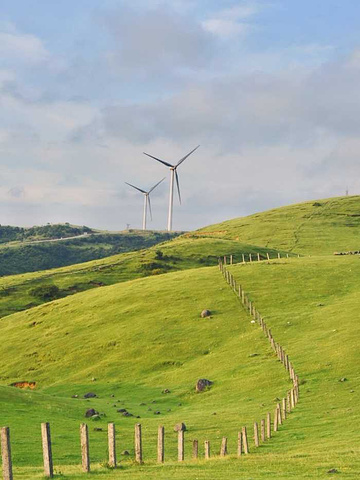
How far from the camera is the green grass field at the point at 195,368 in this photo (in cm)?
3966

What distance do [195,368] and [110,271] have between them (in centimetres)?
8126

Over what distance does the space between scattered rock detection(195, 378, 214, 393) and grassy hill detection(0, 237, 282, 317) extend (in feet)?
225

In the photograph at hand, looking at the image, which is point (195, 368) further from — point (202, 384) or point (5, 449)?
point (5, 449)

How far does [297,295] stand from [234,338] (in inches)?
689

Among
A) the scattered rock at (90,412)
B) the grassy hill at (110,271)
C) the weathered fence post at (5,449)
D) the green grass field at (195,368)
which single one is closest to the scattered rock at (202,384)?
the green grass field at (195,368)

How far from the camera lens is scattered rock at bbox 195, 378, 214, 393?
7300 cm

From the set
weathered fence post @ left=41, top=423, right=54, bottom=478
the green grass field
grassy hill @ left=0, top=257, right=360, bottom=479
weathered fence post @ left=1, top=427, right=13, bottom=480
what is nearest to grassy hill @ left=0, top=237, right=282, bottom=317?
the green grass field

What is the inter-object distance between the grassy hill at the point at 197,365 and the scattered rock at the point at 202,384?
86cm

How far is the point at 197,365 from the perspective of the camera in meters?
82.1

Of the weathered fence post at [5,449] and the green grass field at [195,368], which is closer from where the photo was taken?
the weathered fence post at [5,449]

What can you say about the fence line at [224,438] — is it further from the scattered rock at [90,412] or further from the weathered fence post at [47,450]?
the scattered rock at [90,412]

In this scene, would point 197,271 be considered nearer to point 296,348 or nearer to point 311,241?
point 296,348

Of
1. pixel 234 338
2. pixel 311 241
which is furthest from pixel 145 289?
pixel 311 241

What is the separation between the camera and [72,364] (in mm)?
92688
